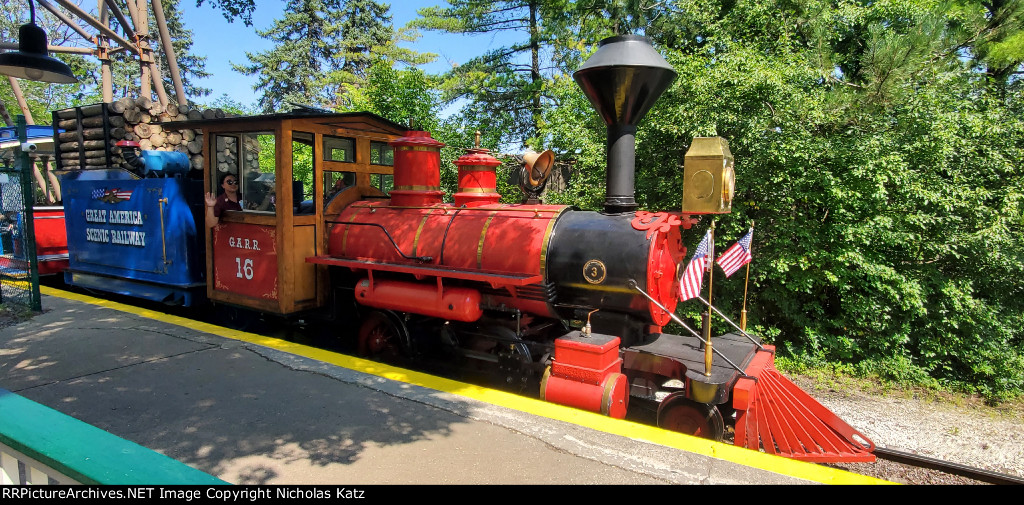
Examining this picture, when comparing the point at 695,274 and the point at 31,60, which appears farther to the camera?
the point at 695,274

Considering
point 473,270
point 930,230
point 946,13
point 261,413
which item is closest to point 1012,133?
point 930,230

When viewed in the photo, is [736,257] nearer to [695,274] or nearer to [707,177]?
[695,274]

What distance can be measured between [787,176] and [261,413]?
21.6 feet

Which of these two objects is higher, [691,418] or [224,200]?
[224,200]

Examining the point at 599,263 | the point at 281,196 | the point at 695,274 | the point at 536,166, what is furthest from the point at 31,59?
the point at 695,274

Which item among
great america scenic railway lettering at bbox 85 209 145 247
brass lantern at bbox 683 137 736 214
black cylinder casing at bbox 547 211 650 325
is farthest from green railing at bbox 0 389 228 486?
great america scenic railway lettering at bbox 85 209 145 247

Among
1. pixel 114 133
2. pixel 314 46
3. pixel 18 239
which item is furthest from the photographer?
pixel 314 46

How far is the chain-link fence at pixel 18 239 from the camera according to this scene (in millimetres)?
6668

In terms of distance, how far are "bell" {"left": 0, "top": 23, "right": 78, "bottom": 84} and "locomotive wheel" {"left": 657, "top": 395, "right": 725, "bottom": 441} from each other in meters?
5.01

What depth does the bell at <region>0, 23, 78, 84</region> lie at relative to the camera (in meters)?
3.88

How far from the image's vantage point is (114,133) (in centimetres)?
809

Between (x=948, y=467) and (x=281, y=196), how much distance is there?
6.18 metres

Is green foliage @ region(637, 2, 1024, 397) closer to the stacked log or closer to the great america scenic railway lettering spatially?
the great america scenic railway lettering
